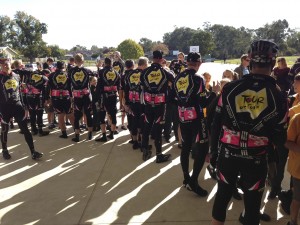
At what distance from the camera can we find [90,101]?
23.7 feet

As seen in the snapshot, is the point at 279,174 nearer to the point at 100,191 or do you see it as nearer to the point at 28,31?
the point at 100,191

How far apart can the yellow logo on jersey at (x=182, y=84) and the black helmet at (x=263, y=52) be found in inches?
70.7

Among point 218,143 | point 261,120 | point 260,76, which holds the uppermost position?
point 260,76

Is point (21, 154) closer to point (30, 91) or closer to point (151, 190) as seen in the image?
point (30, 91)

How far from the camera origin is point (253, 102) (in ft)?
7.91

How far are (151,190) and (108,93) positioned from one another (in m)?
3.21

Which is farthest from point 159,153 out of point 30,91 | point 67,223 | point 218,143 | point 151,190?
point 30,91

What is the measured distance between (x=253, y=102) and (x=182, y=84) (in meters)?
1.96

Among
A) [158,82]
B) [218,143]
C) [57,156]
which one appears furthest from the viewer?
[57,156]

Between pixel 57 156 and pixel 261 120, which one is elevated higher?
pixel 261 120

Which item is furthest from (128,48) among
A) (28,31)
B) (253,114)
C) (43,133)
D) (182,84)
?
(253,114)

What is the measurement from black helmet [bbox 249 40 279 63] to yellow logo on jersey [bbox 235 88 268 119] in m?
0.26

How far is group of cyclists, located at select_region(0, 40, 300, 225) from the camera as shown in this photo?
2453 mm

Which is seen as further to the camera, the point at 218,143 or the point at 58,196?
the point at 58,196
